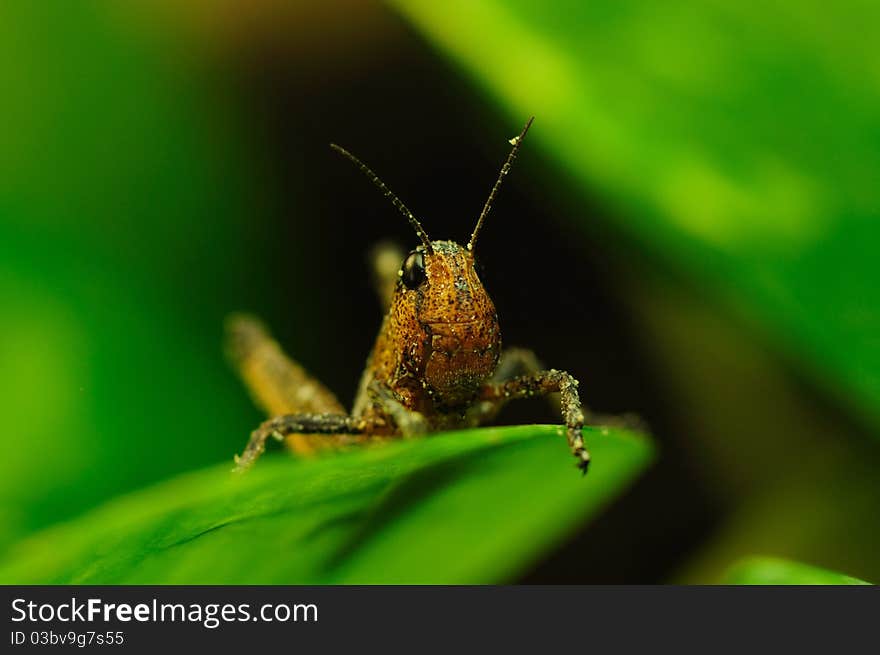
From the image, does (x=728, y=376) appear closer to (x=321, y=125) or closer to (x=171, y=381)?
(x=321, y=125)

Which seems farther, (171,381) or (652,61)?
(171,381)

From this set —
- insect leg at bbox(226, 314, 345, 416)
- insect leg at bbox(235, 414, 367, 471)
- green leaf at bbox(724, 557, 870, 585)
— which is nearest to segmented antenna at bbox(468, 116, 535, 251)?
insect leg at bbox(235, 414, 367, 471)

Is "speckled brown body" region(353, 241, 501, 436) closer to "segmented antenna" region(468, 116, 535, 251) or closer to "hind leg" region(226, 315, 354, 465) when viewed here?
"segmented antenna" region(468, 116, 535, 251)

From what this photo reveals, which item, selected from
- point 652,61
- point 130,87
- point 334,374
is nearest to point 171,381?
point 334,374

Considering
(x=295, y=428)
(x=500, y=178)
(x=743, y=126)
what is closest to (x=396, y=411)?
(x=295, y=428)

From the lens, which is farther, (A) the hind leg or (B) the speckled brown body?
(A) the hind leg

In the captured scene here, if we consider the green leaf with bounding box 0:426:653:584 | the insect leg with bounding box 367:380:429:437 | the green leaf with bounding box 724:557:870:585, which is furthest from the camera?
the insect leg with bounding box 367:380:429:437
